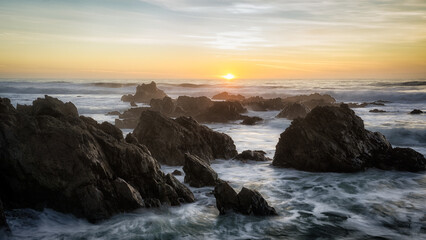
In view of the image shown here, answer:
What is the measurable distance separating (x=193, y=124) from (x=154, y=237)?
8249 millimetres

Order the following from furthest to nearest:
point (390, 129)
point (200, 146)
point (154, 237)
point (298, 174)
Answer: point (390, 129) < point (200, 146) < point (298, 174) < point (154, 237)

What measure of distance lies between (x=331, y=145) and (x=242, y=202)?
19.5 ft

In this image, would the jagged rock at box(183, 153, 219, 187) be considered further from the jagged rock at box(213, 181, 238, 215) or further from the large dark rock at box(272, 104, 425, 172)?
the large dark rock at box(272, 104, 425, 172)

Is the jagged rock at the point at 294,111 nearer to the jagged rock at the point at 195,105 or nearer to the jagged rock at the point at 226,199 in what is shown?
the jagged rock at the point at 195,105

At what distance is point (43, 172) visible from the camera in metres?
8.45

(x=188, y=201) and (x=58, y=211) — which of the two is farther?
(x=188, y=201)

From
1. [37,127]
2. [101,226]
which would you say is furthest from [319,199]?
[37,127]

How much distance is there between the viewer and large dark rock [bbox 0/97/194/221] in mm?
8375

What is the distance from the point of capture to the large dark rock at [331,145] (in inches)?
536

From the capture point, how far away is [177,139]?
1470 centimetres

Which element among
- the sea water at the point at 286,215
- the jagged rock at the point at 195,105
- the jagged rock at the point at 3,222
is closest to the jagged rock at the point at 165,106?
the jagged rock at the point at 195,105

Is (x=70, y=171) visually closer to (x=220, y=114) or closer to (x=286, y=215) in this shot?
(x=286, y=215)

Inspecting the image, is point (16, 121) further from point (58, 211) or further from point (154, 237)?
point (154, 237)

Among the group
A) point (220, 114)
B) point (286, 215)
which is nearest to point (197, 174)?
point (286, 215)
